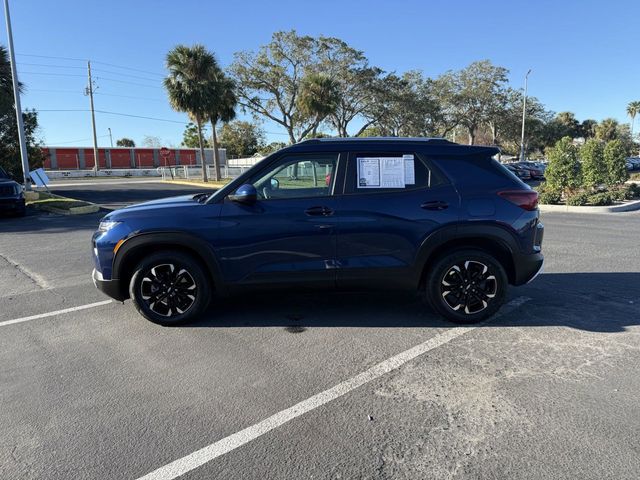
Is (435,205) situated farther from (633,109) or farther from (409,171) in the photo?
(633,109)

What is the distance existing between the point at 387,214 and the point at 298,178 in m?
0.94

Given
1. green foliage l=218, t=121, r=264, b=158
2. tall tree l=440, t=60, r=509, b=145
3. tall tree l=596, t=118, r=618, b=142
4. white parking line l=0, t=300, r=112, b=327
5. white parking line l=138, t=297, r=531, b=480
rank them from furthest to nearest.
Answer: tall tree l=596, t=118, r=618, b=142, green foliage l=218, t=121, r=264, b=158, tall tree l=440, t=60, r=509, b=145, white parking line l=0, t=300, r=112, b=327, white parking line l=138, t=297, r=531, b=480

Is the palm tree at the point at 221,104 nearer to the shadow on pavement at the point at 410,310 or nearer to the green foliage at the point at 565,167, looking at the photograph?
the green foliage at the point at 565,167

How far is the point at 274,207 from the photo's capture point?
4.55m

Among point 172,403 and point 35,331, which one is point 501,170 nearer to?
point 172,403

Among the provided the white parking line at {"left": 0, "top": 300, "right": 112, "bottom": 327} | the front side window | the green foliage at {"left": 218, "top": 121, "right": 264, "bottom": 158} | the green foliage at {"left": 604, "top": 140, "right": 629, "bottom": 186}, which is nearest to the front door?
the front side window

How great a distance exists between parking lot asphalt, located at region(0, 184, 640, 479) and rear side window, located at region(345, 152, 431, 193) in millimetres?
1385

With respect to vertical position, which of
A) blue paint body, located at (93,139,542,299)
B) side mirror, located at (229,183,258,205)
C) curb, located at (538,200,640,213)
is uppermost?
side mirror, located at (229,183,258,205)

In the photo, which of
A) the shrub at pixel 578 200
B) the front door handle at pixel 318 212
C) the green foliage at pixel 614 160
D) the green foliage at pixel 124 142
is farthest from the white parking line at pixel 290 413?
the green foliage at pixel 124 142

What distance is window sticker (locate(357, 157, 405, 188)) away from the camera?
183 inches

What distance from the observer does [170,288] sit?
473 centimetres

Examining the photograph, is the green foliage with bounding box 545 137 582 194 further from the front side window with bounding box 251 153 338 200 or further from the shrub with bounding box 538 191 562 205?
the front side window with bounding box 251 153 338 200

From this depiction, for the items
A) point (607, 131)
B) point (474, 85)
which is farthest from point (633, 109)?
point (474, 85)

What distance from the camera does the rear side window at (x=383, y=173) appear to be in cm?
463
